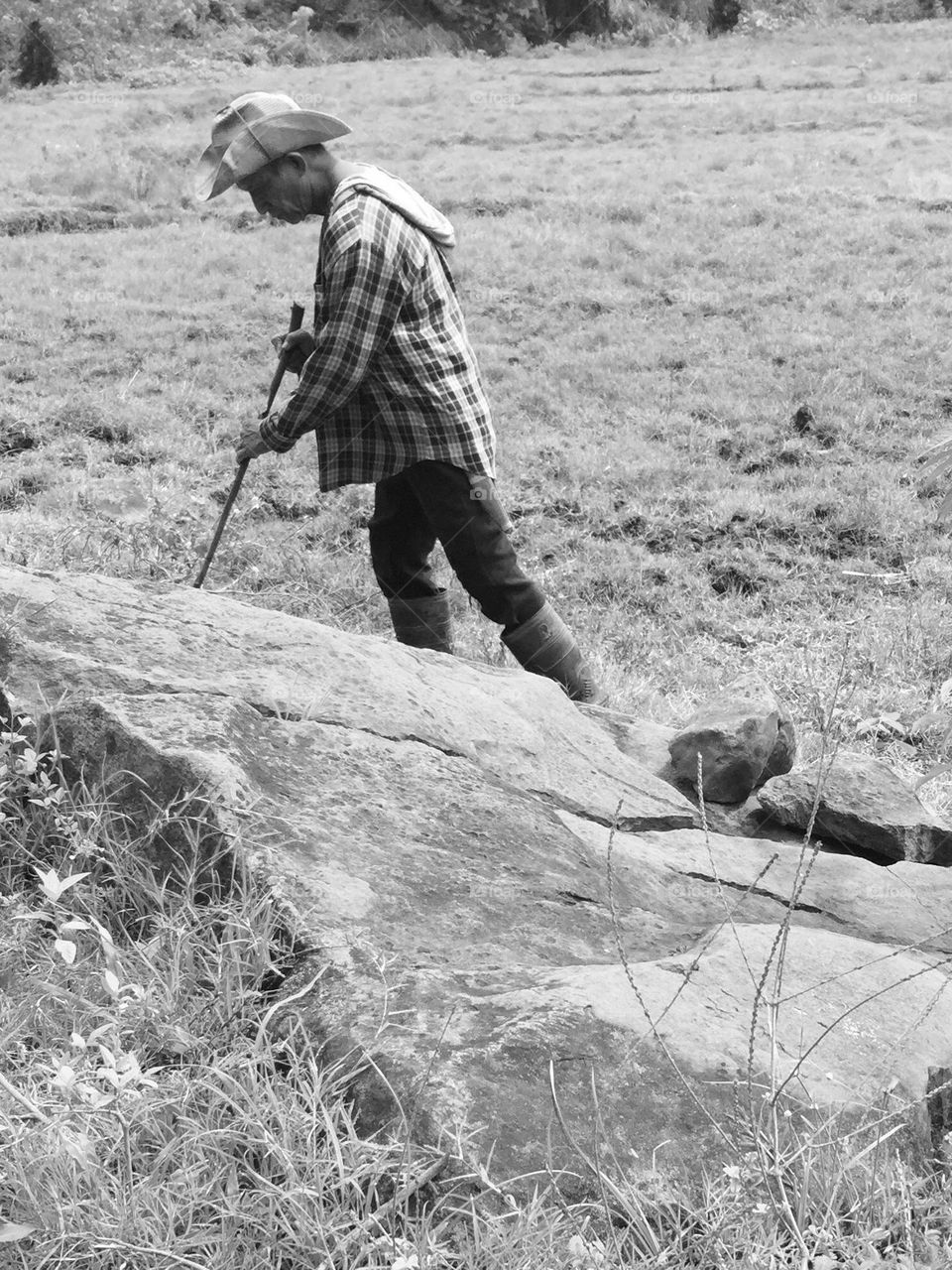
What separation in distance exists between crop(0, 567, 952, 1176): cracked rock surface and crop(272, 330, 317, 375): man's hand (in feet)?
3.61

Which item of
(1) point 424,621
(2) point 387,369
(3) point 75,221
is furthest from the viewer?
(3) point 75,221

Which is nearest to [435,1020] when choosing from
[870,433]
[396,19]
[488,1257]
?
[488,1257]

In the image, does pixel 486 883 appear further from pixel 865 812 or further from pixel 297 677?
pixel 865 812

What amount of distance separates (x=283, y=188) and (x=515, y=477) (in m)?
4.09

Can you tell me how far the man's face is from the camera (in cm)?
410

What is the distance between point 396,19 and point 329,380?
33.0 metres

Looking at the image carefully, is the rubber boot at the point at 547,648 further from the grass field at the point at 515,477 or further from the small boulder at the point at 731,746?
the small boulder at the point at 731,746

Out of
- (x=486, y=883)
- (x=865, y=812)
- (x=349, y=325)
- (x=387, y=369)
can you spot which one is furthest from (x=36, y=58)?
(x=486, y=883)

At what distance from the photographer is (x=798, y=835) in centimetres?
389

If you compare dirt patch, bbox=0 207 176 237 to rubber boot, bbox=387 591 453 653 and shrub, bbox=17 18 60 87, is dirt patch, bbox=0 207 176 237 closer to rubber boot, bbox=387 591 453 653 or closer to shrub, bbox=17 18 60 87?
rubber boot, bbox=387 591 453 653

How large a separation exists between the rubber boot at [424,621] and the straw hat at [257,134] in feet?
5.03

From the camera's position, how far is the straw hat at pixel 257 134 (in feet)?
13.1

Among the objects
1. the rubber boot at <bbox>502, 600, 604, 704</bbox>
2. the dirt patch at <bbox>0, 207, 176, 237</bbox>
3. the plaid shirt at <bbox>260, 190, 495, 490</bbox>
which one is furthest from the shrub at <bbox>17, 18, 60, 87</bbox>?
the rubber boot at <bbox>502, 600, 604, 704</bbox>

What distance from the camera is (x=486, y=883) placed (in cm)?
270
